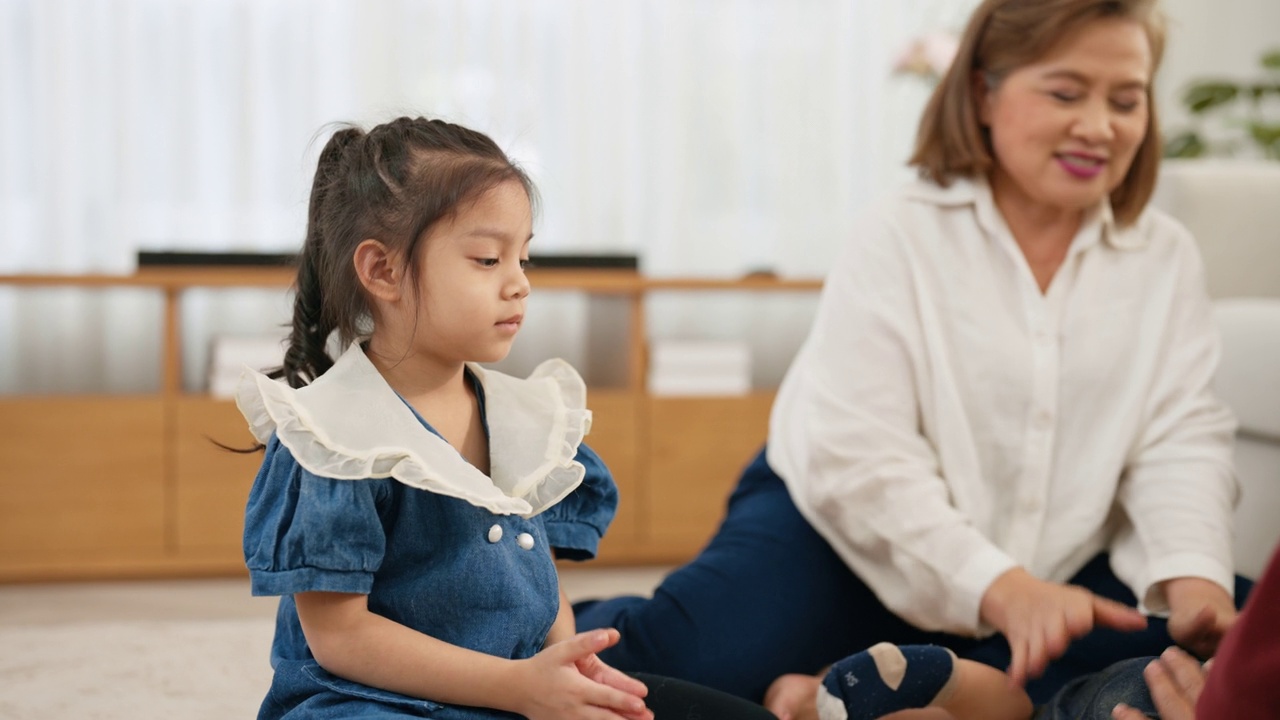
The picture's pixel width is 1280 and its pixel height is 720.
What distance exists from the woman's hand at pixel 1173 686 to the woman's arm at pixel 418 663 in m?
0.43

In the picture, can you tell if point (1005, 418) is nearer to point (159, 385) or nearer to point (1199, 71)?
point (159, 385)

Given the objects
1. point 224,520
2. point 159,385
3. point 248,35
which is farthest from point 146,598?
point 248,35

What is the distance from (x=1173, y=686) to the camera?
0.98 m

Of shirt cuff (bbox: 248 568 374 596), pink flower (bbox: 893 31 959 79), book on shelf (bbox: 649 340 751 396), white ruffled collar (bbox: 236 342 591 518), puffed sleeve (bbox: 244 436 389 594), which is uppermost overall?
pink flower (bbox: 893 31 959 79)

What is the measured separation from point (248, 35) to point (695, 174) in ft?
3.43

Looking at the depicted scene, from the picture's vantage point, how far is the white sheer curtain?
2607 mm

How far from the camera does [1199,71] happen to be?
3406 millimetres

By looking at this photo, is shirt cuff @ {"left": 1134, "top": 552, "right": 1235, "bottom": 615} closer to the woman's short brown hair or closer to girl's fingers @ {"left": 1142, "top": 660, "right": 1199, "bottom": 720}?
girl's fingers @ {"left": 1142, "top": 660, "right": 1199, "bottom": 720}

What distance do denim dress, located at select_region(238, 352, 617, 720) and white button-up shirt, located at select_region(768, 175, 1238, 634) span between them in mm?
471

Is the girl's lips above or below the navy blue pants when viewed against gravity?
above

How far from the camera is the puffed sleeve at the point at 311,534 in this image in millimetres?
800

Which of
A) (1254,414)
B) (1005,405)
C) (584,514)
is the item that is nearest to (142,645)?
(584,514)

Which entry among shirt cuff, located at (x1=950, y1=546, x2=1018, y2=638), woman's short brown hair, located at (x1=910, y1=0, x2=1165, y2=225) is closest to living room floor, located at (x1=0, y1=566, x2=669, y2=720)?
shirt cuff, located at (x1=950, y1=546, x2=1018, y2=638)

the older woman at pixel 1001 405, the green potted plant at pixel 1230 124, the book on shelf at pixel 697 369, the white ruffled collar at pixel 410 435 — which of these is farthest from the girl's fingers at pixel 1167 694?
the green potted plant at pixel 1230 124
